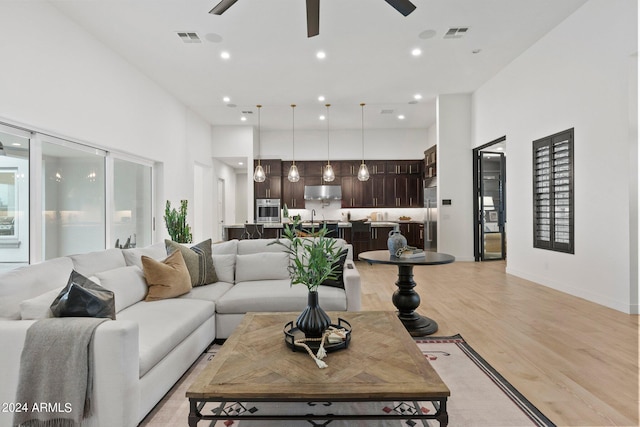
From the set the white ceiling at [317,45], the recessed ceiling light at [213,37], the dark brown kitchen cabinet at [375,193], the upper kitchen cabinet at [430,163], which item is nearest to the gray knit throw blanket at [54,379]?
the white ceiling at [317,45]

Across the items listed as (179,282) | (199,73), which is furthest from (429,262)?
(199,73)

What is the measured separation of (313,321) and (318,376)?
0.40m

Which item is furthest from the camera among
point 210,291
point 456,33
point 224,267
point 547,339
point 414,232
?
point 414,232

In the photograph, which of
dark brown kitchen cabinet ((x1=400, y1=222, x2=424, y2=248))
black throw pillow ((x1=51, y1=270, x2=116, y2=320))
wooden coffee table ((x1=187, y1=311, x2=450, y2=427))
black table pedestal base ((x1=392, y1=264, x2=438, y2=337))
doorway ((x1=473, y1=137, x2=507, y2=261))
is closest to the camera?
wooden coffee table ((x1=187, y1=311, x2=450, y2=427))

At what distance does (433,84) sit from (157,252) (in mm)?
5783

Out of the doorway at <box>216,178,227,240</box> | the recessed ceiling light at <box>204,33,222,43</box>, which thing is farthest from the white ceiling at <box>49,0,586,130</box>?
the doorway at <box>216,178,227,240</box>

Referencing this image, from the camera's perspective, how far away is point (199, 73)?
6.00 metres

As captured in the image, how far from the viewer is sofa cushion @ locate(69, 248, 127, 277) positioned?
97.7 inches

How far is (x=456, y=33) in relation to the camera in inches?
186

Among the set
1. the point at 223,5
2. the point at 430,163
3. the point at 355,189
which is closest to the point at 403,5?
the point at 223,5

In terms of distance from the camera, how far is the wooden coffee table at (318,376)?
1412mm

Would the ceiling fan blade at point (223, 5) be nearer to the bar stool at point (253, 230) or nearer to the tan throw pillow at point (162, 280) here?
the tan throw pillow at point (162, 280)

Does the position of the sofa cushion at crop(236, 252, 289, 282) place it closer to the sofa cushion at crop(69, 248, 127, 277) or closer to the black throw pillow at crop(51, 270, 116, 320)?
the sofa cushion at crop(69, 248, 127, 277)

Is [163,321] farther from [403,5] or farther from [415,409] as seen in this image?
[403,5]
